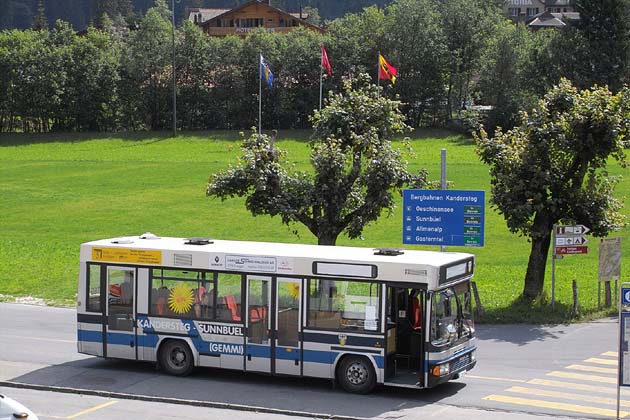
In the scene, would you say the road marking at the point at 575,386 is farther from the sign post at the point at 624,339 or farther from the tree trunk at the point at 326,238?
the tree trunk at the point at 326,238

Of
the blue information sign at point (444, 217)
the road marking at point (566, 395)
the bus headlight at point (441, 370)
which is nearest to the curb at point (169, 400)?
the bus headlight at point (441, 370)

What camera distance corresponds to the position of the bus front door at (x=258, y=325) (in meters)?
20.6

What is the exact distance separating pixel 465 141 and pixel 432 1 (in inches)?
1144

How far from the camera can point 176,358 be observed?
2167 centimetres

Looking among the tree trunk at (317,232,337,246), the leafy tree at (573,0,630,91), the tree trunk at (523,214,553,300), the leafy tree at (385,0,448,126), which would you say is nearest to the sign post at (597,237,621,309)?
the tree trunk at (523,214,553,300)

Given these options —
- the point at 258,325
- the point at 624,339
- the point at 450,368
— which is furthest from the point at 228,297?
the point at 624,339

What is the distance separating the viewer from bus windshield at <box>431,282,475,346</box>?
764 inches

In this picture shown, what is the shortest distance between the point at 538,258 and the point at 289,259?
1215 cm

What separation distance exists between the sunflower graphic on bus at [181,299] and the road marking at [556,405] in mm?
6267

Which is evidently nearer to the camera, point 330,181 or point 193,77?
point 330,181

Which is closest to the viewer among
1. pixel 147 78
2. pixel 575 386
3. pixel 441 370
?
pixel 441 370

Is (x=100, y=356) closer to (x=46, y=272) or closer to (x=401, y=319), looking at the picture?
(x=401, y=319)

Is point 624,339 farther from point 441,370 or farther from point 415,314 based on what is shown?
point 415,314

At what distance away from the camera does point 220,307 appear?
21109 millimetres
